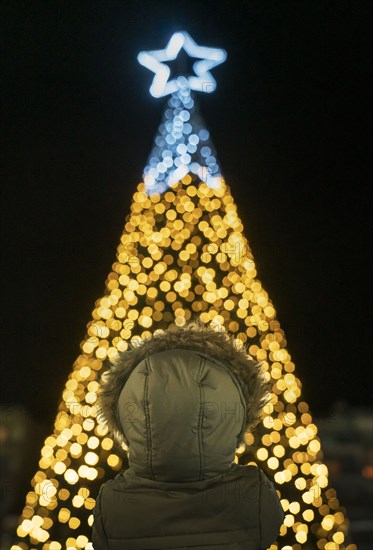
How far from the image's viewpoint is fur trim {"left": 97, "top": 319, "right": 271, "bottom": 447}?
53.6 inches

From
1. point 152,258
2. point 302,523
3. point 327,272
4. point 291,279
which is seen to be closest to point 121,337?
point 152,258

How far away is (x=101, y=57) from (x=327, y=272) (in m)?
3.46

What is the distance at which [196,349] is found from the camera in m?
1.35

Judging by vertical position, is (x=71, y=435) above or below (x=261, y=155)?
below

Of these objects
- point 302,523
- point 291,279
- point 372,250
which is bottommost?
point 302,523

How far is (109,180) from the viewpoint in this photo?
21.0 feet

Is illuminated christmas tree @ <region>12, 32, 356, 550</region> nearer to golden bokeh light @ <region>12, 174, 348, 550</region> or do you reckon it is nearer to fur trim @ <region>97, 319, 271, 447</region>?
golden bokeh light @ <region>12, 174, 348, 550</region>

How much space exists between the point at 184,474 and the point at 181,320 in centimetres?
183

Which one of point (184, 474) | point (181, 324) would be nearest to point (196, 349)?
point (184, 474)

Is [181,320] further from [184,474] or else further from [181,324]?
[184,474]

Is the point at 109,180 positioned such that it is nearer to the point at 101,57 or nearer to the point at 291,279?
the point at 101,57

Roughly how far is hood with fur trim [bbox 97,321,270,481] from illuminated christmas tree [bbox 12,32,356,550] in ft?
4.83

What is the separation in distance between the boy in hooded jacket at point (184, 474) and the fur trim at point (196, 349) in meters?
0.04

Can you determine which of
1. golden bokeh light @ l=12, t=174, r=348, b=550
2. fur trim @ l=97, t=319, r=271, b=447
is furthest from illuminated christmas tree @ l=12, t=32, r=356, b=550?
fur trim @ l=97, t=319, r=271, b=447
